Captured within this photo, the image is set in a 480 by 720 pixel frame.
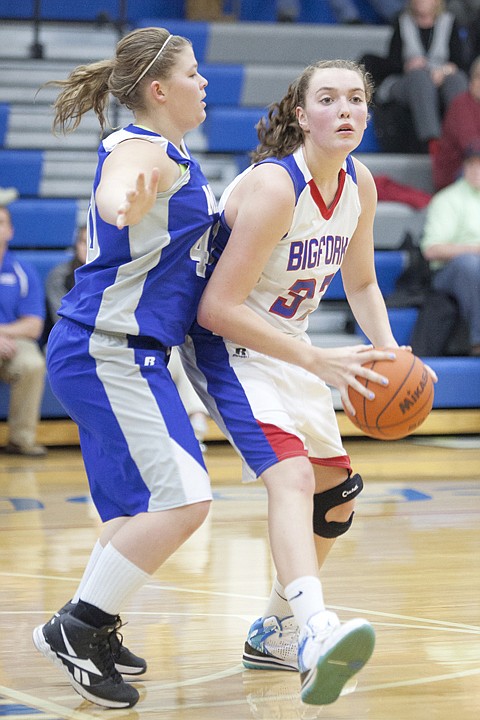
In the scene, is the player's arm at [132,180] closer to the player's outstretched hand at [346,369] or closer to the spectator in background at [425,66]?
the player's outstretched hand at [346,369]

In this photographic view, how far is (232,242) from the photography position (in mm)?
2881

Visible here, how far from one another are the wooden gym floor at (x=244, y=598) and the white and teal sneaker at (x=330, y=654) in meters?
0.25

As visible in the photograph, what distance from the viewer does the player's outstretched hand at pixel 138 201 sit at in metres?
2.56

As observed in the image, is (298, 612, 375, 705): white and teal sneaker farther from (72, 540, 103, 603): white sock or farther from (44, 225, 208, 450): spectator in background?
(44, 225, 208, 450): spectator in background

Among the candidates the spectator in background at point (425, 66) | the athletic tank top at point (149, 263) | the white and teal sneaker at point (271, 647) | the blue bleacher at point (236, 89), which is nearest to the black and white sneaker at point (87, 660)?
the white and teal sneaker at point (271, 647)

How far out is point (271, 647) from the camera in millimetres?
3180

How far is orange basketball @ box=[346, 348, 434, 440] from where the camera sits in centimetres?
283

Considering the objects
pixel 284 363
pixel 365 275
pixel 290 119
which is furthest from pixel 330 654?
pixel 290 119

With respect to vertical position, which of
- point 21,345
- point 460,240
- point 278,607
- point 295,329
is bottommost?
point 21,345

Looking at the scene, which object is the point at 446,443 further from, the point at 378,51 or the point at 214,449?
the point at 378,51

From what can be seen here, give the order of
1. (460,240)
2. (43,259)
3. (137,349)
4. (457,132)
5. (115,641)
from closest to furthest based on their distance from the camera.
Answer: (137,349)
(115,641)
(43,259)
(460,240)
(457,132)

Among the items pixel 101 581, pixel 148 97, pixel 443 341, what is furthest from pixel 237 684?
pixel 443 341

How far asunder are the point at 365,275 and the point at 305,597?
3.38 ft

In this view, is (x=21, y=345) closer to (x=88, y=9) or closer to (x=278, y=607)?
(x=88, y=9)
